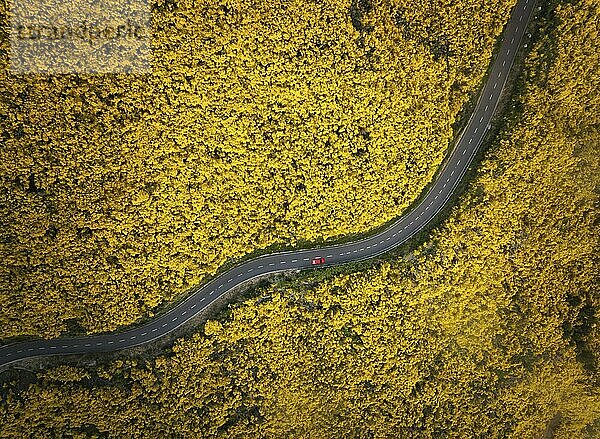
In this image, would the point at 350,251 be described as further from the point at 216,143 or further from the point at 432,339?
the point at 216,143

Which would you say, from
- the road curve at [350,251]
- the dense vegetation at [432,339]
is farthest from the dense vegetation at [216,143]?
the dense vegetation at [432,339]

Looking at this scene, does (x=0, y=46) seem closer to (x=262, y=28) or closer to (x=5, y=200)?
(x=5, y=200)

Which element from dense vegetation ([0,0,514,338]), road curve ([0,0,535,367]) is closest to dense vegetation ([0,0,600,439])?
road curve ([0,0,535,367])

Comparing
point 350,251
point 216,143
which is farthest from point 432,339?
point 216,143

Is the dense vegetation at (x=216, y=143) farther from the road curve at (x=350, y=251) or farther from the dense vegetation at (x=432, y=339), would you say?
the dense vegetation at (x=432, y=339)

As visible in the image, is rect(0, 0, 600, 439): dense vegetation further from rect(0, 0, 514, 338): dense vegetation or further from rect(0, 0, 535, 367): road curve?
rect(0, 0, 514, 338): dense vegetation

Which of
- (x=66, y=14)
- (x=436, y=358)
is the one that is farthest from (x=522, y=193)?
(x=66, y=14)

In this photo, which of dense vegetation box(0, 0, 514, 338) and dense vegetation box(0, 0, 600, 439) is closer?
dense vegetation box(0, 0, 514, 338)
